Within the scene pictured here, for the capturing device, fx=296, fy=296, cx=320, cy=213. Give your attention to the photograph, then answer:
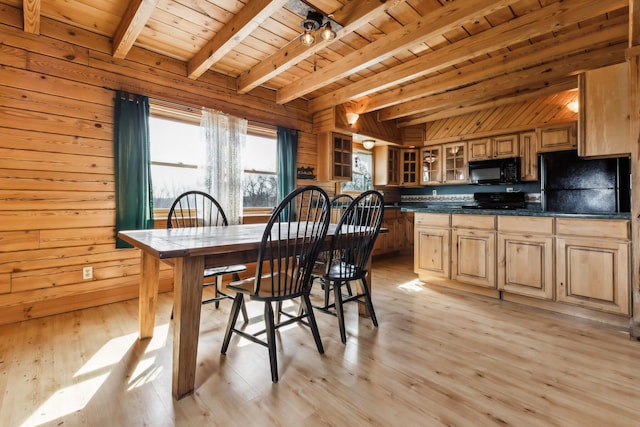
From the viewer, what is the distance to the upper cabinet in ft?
7.89

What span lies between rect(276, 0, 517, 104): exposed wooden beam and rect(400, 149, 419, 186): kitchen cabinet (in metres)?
2.88

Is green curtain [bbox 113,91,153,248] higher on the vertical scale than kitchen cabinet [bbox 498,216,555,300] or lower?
higher

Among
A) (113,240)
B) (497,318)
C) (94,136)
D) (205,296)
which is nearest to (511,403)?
(497,318)

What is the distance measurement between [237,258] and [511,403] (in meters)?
1.56

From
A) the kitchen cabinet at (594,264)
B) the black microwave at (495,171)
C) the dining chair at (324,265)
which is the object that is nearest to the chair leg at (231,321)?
the dining chair at (324,265)

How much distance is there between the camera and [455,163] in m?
5.34

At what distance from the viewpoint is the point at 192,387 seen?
150cm

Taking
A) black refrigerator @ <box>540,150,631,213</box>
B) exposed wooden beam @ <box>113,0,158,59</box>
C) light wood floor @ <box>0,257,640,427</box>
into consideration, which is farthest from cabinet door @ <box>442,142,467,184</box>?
exposed wooden beam @ <box>113,0,158,59</box>

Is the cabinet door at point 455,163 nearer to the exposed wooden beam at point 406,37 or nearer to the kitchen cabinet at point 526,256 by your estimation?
the kitchen cabinet at point 526,256

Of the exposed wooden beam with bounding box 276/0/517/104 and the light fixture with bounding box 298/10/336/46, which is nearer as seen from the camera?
the exposed wooden beam with bounding box 276/0/517/104

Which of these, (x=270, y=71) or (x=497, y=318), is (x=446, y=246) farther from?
(x=270, y=71)

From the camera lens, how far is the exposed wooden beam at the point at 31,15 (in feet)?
6.98

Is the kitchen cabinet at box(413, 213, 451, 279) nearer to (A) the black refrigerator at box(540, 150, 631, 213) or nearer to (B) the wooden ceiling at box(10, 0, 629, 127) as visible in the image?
(A) the black refrigerator at box(540, 150, 631, 213)

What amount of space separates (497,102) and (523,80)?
2.63 ft
